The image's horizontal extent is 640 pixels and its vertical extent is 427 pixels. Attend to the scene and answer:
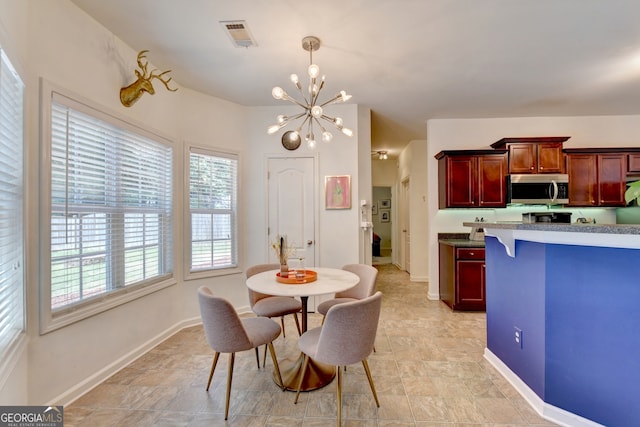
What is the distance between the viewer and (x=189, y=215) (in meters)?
3.36

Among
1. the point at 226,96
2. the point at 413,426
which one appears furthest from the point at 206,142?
the point at 413,426

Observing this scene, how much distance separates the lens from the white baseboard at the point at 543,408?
1690 millimetres

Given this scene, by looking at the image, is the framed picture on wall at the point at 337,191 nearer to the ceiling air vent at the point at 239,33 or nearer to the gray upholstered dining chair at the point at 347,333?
the ceiling air vent at the point at 239,33

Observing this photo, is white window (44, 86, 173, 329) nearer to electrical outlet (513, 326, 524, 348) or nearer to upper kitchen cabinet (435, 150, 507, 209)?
electrical outlet (513, 326, 524, 348)

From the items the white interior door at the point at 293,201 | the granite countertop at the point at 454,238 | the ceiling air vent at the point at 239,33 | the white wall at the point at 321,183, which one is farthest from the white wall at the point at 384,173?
the ceiling air vent at the point at 239,33

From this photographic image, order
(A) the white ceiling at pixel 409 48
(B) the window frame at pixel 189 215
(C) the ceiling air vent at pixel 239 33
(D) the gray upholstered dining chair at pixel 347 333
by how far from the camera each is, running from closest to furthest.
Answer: (D) the gray upholstered dining chair at pixel 347 333 → (A) the white ceiling at pixel 409 48 → (C) the ceiling air vent at pixel 239 33 → (B) the window frame at pixel 189 215

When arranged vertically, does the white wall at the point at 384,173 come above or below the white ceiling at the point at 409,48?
below

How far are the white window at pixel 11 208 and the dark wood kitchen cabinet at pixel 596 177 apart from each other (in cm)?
573

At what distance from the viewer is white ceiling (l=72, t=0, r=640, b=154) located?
204 cm

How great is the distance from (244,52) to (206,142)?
1.29 metres

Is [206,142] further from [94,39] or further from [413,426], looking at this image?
[413,426]

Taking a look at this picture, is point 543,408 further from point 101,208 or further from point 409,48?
point 101,208

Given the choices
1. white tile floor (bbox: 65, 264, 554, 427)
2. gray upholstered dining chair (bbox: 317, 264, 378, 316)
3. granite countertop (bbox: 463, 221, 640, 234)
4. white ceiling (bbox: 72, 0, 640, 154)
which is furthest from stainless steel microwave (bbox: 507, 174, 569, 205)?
gray upholstered dining chair (bbox: 317, 264, 378, 316)

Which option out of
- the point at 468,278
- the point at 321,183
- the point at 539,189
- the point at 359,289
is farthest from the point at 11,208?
the point at 539,189
